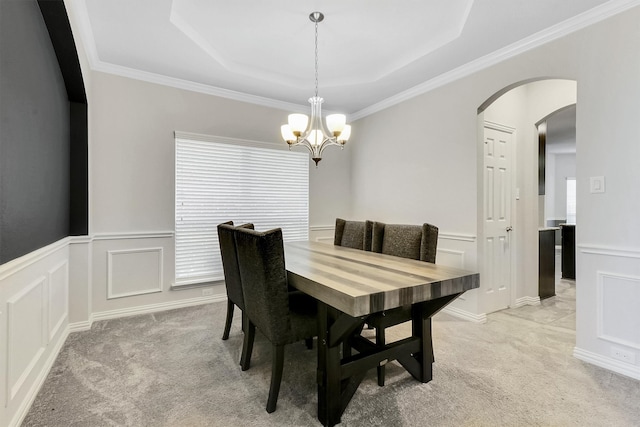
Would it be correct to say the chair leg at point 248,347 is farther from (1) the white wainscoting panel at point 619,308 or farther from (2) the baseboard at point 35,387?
(1) the white wainscoting panel at point 619,308

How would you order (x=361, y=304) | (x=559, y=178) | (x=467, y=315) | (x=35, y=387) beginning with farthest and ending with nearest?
Result: 1. (x=559, y=178)
2. (x=467, y=315)
3. (x=35, y=387)
4. (x=361, y=304)

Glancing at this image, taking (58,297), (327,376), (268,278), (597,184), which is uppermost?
(597,184)

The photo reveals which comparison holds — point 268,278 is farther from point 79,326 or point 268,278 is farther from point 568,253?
point 568,253

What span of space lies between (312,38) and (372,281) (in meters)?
2.22

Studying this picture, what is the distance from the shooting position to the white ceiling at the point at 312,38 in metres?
2.22

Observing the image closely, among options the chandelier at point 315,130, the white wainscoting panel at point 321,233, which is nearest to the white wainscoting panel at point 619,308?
the chandelier at point 315,130

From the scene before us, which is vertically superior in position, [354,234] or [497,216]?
[497,216]

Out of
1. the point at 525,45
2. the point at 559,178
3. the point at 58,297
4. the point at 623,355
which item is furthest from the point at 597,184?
the point at 559,178

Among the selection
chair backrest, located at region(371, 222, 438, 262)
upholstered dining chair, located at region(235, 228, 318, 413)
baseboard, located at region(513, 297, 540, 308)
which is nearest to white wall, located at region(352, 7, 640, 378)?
baseboard, located at region(513, 297, 540, 308)

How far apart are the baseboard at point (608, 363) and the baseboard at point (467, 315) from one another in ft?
2.52

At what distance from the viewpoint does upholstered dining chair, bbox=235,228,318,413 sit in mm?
1622

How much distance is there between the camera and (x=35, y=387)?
1.80m

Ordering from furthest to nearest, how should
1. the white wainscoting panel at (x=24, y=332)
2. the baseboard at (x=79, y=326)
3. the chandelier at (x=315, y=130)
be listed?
the baseboard at (x=79, y=326)
the chandelier at (x=315, y=130)
the white wainscoting panel at (x=24, y=332)

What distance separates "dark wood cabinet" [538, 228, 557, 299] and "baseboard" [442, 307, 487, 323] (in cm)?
121
